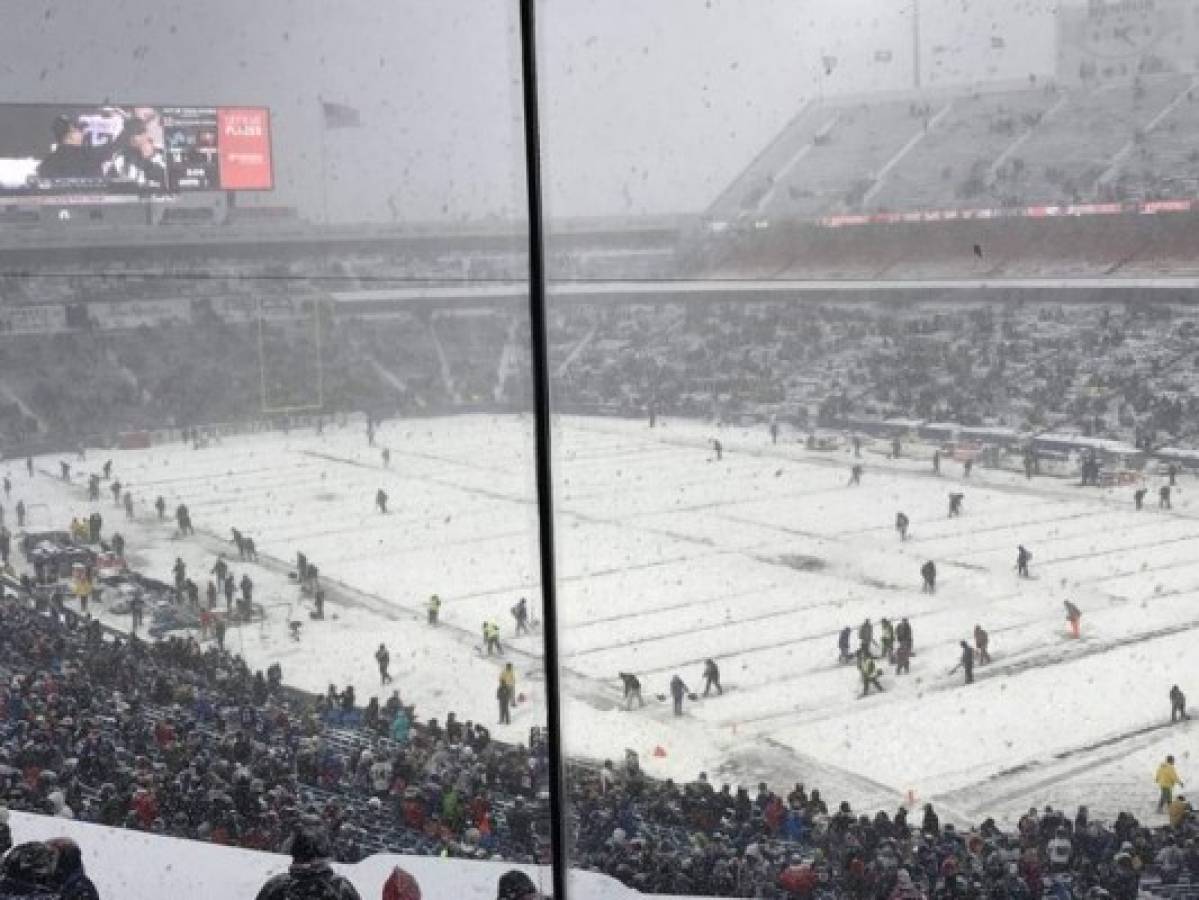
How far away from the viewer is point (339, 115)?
2652 millimetres

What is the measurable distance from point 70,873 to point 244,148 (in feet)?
4.55

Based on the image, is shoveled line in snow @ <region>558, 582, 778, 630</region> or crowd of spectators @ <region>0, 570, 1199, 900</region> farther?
shoveled line in snow @ <region>558, 582, 778, 630</region>

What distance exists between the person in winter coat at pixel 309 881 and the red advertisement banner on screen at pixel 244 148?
4.23ft

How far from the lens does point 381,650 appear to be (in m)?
2.95

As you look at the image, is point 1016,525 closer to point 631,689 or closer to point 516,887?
point 631,689

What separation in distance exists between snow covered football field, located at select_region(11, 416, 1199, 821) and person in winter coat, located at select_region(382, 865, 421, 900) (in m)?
0.53

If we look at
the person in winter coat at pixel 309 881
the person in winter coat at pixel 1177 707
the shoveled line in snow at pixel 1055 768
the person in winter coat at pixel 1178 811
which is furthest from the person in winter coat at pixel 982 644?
the person in winter coat at pixel 309 881

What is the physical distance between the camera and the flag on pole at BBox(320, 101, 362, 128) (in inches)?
104

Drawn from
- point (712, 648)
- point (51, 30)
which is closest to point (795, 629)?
point (712, 648)

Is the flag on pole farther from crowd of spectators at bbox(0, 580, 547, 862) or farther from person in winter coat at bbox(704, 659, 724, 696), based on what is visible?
person in winter coat at bbox(704, 659, 724, 696)

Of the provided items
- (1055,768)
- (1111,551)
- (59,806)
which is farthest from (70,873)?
(1111,551)

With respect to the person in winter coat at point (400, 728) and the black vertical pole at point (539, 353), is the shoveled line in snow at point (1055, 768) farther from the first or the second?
the person in winter coat at point (400, 728)

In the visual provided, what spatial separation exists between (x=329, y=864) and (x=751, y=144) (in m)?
1.59

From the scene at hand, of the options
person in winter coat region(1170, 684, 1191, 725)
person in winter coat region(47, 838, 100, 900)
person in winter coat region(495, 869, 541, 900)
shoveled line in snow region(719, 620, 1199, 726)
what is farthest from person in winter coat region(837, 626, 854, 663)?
person in winter coat region(47, 838, 100, 900)
